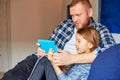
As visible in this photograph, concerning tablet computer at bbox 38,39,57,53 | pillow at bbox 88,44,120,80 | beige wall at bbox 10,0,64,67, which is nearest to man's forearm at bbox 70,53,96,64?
tablet computer at bbox 38,39,57,53

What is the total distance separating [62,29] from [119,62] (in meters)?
1.02

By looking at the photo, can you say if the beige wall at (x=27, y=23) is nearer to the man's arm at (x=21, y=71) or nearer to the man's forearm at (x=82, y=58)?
the man's arm at (x=21, y=71)

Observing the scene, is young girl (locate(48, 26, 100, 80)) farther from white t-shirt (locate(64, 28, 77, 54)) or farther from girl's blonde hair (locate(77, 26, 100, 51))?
white t-shirt (locate(64, 28, 77, 54))

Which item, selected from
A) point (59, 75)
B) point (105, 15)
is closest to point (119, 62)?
point (59, 75)

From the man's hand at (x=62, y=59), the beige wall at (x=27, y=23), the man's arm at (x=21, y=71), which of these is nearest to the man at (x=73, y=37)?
the man's hand at (x=62, y=59)

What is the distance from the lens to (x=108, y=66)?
3.20ft

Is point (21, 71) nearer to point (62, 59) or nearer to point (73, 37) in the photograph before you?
point (62, 59)

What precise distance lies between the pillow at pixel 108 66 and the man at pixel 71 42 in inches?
16.6

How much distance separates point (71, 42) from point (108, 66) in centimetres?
84

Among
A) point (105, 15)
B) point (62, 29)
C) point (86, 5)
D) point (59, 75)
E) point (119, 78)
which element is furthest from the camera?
point (105, 15)

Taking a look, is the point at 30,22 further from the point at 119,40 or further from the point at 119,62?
the point at 119,62

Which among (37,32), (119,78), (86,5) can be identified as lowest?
(37,32)

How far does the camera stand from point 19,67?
62.0 inches

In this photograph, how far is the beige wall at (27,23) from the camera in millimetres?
3965
